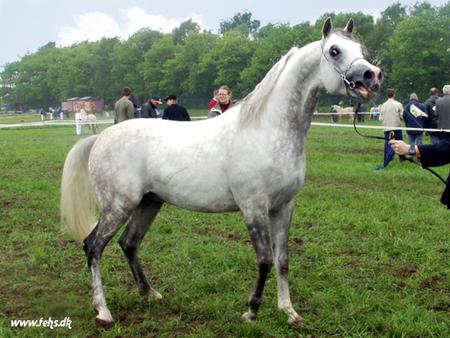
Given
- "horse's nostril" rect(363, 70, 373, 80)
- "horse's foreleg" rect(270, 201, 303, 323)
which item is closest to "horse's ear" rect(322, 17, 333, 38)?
"horse's nostril" rect(363, 70, 373, 80)

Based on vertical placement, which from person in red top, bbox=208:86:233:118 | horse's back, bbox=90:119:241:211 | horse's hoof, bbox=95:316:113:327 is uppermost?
person in red top, bbox=208:86:233:118

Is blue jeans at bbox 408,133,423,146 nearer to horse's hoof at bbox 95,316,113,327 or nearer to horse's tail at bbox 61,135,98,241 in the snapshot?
horse's tail at bbox 61,135,98,241

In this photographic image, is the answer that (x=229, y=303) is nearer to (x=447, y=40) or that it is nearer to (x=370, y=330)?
(x=370, y=330)

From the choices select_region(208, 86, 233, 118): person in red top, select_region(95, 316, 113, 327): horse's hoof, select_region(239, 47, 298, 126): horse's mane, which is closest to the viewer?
select_region(239, 47, 298, 126): horse's mane

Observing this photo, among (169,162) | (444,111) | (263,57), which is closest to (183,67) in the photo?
(263,57)

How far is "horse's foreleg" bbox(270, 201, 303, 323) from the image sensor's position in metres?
4.43

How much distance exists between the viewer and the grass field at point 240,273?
170 inches

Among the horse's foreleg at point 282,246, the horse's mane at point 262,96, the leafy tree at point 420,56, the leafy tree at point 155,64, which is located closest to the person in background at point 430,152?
the horse's foreleg at point 282,246

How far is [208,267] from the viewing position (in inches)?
224

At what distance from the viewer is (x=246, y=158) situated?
416cm

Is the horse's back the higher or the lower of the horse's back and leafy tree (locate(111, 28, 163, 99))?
the lower

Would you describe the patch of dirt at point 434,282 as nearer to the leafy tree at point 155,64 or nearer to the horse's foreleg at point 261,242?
the horse's foreleg at point 261,242

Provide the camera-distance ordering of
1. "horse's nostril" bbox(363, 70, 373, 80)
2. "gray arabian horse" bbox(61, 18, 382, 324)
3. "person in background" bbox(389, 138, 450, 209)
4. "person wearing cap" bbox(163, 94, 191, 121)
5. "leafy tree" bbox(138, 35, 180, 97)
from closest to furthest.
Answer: "horse's nostril" bbox(363, 70, 373, 80), "gray arabian horse" bbox(61, 18, 382, 324), "person in background" bbox(389, 138, 450, 209), "person wearing cap" bbox(163, 94, 191, 121), "leafy tree" bbox(138, 35, 180, 97)

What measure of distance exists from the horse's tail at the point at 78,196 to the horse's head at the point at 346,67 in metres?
2.51
